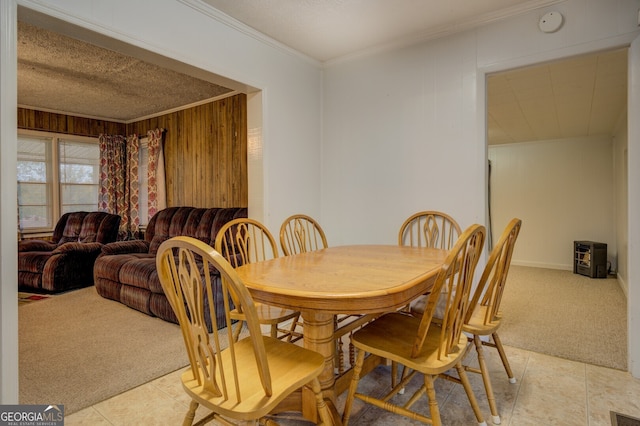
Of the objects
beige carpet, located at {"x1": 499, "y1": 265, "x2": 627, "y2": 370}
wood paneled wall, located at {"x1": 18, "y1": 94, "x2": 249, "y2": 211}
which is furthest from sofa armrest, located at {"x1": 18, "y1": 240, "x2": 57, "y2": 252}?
beige carpet, located at {"x1": 499, "y1": 265, "x2": 627, "y2": 370}

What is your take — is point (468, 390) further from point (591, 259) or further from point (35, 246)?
point (35, 246)

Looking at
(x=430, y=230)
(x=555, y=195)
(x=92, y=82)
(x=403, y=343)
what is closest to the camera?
(x=403, y=343)

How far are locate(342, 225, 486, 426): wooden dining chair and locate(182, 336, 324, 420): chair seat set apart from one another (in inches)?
11.8

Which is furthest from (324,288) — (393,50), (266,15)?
(393,50)

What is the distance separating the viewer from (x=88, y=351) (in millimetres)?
2496

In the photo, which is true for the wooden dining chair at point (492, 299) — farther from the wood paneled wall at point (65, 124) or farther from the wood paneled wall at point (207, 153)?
the wood paneled wall at point (65, 124)

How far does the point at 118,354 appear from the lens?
8.02 feet

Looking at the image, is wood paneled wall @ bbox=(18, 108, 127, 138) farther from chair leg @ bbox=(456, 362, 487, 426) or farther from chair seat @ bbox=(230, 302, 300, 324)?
chair leg @ bbox=(456, 362, 487, 426)

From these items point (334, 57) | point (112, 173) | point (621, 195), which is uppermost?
point (334, 57)

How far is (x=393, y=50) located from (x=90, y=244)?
14.0 feet

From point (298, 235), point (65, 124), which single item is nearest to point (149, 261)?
point (298, 235)

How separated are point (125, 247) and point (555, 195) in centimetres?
677

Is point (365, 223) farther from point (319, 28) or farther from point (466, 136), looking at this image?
point (319, 28)

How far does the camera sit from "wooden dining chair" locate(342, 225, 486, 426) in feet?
4.14
